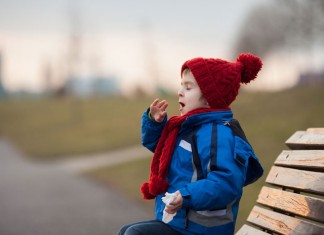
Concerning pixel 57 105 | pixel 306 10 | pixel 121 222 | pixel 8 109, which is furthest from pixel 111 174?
pixel 8 109

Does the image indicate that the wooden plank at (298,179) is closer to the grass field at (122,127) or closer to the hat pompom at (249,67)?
the hat pompom at (249,67)

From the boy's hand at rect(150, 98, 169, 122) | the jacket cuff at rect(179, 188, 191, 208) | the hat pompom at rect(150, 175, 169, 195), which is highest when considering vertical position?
the boy's hand at rect(150, 98, 169, 122)

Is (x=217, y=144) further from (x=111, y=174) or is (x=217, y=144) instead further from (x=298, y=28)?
(x=298, y=28)

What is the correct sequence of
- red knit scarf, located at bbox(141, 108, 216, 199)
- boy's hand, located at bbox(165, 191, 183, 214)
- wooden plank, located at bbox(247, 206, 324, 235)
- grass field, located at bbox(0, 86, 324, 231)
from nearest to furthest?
boy's hand, located at bbox(165, 191, 183, 214) < wooden plank, located at bbox(247, 206, 324, 235) < red knit scarf, located at bbox(141, 108, 216, 199) < grass field, located at bbox(0, 86, 324, 231)

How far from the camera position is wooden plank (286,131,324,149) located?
2826 millimetres

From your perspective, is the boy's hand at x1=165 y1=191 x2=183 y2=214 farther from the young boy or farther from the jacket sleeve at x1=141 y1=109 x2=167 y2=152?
the jacket sleeve at x1=141 y1=109 x2=167 y2=152

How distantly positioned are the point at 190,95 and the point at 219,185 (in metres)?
0.61

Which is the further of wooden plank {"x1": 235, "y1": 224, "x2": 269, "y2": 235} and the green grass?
the green grass

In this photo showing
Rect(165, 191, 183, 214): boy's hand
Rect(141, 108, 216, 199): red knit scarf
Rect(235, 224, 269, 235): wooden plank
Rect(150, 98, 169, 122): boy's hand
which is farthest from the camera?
Rect(235, 224, 269, 235): wooden plank

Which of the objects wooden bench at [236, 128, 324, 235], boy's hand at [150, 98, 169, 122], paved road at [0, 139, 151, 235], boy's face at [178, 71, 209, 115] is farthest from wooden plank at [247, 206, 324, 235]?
paved road at [0, 139, 151, 235]

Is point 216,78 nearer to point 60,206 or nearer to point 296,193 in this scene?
point 296,193

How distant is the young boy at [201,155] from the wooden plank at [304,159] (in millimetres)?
325

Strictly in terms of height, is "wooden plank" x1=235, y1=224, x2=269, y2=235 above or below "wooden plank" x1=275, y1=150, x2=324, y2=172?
below

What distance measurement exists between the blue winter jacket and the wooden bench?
284 millimetres
